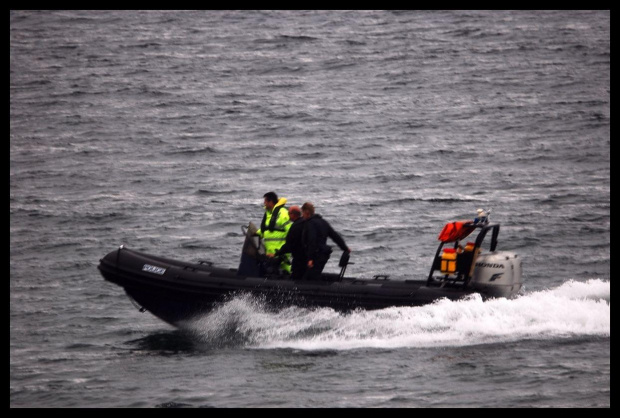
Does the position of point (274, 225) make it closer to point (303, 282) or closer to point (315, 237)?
point (315, 237)

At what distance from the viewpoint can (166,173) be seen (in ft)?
78.4

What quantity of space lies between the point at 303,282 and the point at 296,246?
0.44m

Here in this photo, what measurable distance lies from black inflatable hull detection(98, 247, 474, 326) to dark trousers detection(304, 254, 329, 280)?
0.14 meters

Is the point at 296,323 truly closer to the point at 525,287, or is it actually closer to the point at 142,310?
the point at 142,310

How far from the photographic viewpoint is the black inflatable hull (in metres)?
12.5

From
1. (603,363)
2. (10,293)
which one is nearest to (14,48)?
(10,293)

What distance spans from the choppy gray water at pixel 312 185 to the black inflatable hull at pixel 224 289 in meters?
0.17

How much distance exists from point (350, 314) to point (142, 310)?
112 inches

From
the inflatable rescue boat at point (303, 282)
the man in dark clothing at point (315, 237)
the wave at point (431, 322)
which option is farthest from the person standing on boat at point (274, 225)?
the wave at point (431, 322)

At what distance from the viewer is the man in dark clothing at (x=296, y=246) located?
12844 mm

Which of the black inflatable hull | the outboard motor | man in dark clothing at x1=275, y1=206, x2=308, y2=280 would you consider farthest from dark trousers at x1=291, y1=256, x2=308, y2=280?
the outboard motor

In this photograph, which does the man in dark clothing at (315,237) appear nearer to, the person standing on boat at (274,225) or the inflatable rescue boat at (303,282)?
the inflatable rescue boat at (303,282)

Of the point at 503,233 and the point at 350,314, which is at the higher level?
the point at 350,314

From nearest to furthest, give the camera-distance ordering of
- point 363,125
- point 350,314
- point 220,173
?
1. point 350,314
2. point 220,173
3. point 363,125
